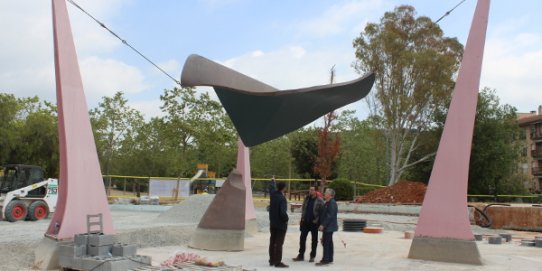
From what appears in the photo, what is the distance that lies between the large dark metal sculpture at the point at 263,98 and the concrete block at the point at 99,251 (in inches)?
131

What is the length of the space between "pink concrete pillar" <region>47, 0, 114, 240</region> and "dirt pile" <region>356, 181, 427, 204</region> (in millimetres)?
20752

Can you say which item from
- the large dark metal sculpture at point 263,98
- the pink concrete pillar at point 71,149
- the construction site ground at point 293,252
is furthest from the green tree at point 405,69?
the pink concrete pillar at point 71,149

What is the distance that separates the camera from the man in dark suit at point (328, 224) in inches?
378

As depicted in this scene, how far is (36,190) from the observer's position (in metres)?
19.7

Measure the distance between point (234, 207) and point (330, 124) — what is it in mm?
21515

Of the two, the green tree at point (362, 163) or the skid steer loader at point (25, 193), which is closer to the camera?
the skid steer loader at point (25, 193)

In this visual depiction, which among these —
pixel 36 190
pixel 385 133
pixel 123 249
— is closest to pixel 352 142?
pixel 385 133

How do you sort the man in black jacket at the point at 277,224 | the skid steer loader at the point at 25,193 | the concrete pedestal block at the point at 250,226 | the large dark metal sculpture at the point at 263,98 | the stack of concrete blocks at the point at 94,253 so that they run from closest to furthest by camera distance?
the stack of concrete blocks at the point at 94,253 < the man in black jacket at the point at 277,224 < the large dark metal sculpture at the point at 263,98 < the concrete pedestal block at the point at 250,226 < the skid steer loader at the point at 25,193

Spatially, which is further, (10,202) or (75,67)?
(10,202)

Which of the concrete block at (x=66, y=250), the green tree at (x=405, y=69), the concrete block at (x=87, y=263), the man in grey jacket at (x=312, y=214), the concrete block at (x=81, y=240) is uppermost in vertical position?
the green tree at (x=405, y=69)

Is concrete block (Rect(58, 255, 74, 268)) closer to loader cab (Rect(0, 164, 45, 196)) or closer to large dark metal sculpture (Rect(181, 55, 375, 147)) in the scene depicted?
large dark metal sculpture (Rect(181, 55, 375, 147))

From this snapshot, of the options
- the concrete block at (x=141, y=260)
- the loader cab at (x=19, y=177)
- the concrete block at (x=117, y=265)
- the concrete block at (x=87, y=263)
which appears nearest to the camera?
the concrete block at (x=117, y=265)

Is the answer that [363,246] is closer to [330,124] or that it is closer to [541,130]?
[330,124]

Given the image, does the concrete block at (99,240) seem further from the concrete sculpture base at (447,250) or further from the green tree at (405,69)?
the green tree at (405,69)
